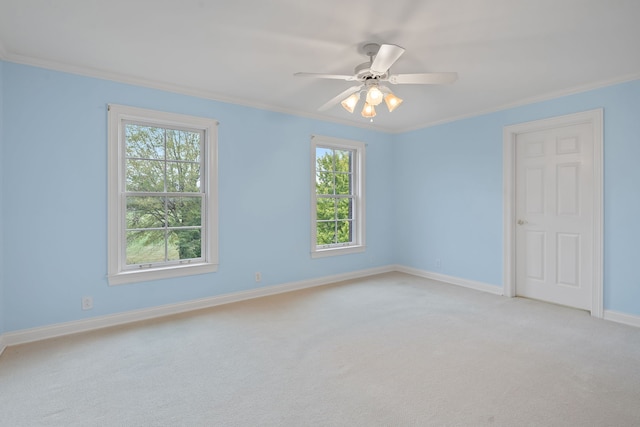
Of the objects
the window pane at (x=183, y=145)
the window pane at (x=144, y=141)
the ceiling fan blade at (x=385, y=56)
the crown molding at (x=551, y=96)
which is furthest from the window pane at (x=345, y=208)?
the ceiling fan blade at (x=385, y=56)

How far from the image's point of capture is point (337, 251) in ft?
16.3

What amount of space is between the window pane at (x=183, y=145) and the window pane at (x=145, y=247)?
865mm

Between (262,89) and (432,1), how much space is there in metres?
2.10

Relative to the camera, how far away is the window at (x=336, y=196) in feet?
15.6

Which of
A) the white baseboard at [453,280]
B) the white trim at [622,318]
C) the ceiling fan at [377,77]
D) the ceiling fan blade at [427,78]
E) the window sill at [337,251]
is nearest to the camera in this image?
the ceiling fan at [377,77]

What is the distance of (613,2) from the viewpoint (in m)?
2.03

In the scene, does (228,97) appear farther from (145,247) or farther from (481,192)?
(481,192)

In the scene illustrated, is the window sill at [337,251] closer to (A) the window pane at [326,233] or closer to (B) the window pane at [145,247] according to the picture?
(A) the window pane at [326,233]

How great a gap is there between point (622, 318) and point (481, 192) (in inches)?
78.3

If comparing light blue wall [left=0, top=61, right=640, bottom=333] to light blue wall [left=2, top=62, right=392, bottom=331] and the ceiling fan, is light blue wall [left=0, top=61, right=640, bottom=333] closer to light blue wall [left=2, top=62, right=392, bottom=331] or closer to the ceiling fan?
light blue wall [left=2, top=62, right=392, bottom=331]

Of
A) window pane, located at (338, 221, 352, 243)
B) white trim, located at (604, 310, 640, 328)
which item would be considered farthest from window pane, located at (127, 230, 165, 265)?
white trim, located at (604, 310, 640, 328)

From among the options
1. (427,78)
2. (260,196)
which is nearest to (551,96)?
(427,78)

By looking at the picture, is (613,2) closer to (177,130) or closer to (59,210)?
(177,130)

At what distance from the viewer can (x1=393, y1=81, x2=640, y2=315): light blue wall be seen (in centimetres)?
327
